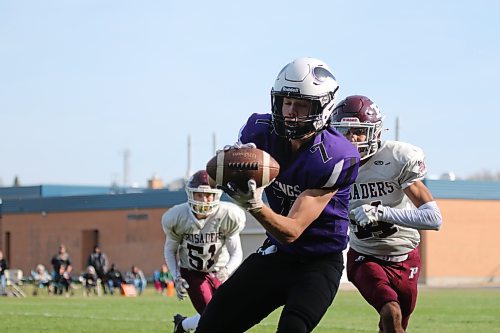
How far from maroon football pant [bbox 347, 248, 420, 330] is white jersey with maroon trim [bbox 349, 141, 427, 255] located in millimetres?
95

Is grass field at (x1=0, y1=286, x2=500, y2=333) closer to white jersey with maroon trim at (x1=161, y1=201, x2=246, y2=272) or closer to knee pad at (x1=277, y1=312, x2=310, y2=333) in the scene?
white jersey with maroon trim at (x1=161, y1=201, x2=246, y2=272)

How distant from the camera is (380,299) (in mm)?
8031

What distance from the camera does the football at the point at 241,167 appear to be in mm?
5352

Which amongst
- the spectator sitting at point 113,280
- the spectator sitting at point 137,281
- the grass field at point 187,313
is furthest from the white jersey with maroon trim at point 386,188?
the spectator sitting at point 137,281

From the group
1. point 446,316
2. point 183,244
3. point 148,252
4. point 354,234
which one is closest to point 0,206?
point 148,252

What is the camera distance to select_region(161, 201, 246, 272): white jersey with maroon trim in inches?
439

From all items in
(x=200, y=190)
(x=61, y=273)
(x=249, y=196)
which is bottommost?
(x=61, y=273)

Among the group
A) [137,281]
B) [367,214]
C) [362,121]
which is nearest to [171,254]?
[362,121]

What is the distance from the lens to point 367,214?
7648 millimetres

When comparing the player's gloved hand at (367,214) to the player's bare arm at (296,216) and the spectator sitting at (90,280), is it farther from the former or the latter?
the spectator sitting at (90,280)

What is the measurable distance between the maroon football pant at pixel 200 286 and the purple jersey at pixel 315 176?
466 cm

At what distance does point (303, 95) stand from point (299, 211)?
721 mm

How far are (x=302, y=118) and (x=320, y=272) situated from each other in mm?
898

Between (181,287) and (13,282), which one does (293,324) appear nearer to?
(181,287)
